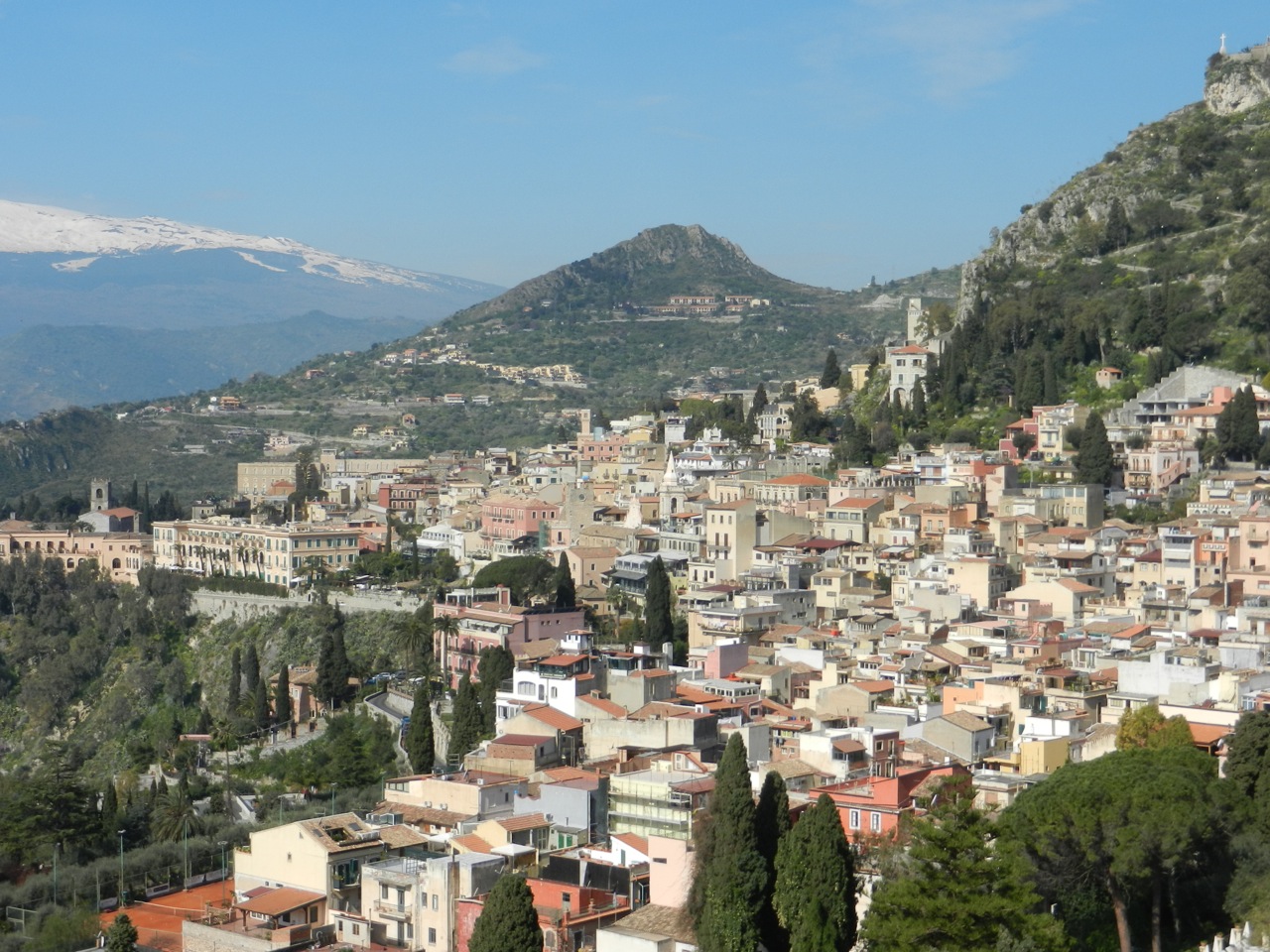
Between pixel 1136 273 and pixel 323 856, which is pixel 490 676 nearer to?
pixel 323 856

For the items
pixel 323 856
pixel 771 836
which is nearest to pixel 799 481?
pixel 323 856

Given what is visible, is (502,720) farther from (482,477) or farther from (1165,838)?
(482,477)

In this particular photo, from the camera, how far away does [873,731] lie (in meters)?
30.9

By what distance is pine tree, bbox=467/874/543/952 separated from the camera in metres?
23.5

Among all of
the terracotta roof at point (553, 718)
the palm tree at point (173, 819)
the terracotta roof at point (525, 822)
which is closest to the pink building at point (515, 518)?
the palm tree at point (173, 819)

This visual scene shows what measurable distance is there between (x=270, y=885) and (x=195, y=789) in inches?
550

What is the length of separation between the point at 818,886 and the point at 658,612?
20687mm

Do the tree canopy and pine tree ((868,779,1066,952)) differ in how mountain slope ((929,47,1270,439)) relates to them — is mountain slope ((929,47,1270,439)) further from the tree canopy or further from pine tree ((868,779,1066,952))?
pine tree ((868,779,1066,952))

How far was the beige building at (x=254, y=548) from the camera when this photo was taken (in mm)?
60094

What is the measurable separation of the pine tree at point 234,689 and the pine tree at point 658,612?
11.4 m

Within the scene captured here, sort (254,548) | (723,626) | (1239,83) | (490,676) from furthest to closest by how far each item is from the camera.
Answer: (1239,83) < (254,548) < (723,626) < (490,676)

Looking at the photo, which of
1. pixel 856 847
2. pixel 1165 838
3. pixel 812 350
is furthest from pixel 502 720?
pixel 812 350

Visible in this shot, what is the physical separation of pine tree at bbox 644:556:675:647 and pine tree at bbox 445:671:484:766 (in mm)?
6874

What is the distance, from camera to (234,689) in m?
50.4
